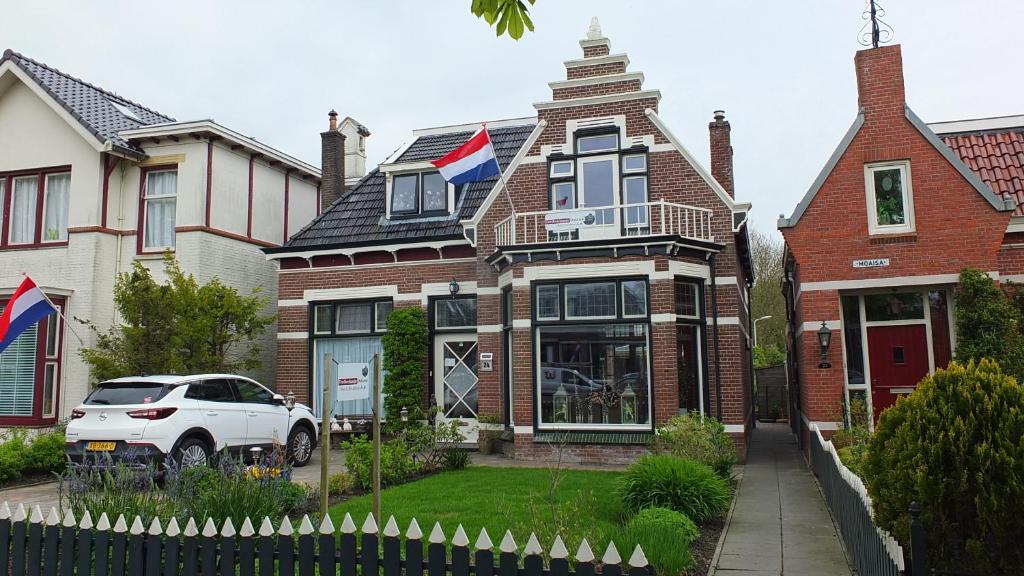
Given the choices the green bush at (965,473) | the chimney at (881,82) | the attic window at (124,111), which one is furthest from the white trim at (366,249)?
the green bush at (965,473)

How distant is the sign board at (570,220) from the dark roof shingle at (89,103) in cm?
1084

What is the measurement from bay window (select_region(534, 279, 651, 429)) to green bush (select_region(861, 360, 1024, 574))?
885cm

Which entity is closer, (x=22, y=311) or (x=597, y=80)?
(x=22, y=311)

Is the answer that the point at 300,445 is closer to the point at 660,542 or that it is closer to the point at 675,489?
the point at 675,489

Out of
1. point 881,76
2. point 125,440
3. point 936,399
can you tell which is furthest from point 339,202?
point 936,399

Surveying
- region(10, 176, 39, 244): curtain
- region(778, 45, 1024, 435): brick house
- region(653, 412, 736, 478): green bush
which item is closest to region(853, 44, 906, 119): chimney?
region(778, 45, 1024, 435): brick house

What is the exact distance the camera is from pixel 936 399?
4949 millimetres

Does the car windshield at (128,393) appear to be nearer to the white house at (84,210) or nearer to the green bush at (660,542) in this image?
the white house at (84,210)

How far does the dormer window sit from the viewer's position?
18.3 metres

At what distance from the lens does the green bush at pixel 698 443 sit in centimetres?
1059

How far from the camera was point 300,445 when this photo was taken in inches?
544

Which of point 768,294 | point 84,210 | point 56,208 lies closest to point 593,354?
point 84,210

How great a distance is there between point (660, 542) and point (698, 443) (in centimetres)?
461

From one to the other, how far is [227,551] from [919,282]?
1196 cm
